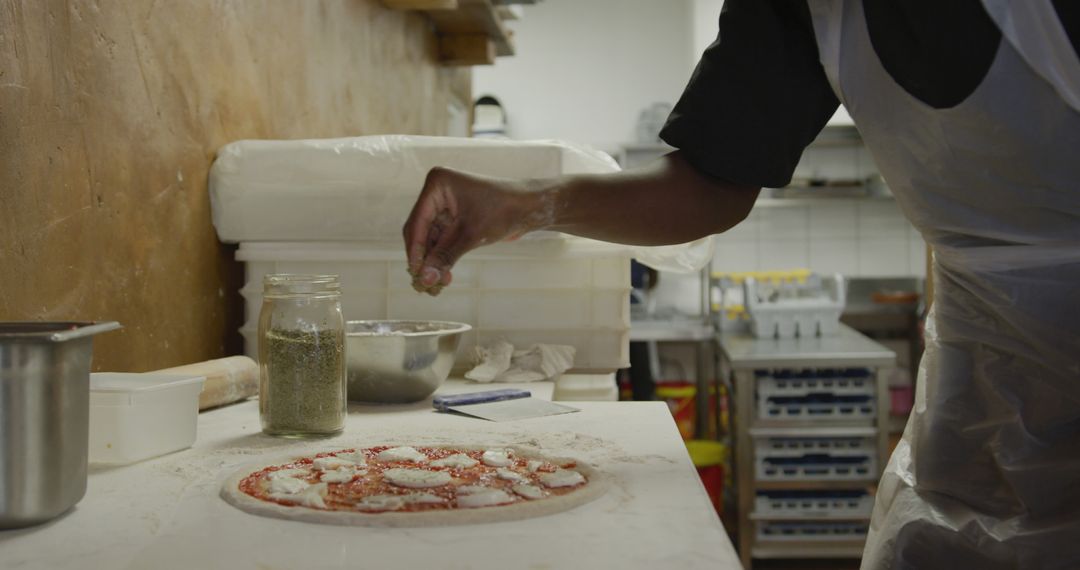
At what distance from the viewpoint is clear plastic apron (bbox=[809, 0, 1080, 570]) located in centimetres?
81

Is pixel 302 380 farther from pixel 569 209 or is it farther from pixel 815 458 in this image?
pixel 815 458

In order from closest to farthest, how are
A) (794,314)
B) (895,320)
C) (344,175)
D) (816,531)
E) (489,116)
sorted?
(344,175)
(816,531)
(794,314)
(895,320)
(489,116)

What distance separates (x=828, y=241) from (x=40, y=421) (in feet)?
17.3

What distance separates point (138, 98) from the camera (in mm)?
1332

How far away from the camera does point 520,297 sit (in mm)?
1714

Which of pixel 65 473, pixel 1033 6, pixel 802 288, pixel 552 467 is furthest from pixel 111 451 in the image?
pixel 802 288

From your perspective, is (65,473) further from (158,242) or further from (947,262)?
(947,262)

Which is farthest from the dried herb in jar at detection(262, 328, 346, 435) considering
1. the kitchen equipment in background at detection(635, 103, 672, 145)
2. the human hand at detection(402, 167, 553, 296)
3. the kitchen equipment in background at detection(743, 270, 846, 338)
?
the kitchen equipment in background at detection(635, 103, 672, 145)

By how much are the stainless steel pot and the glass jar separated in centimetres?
32

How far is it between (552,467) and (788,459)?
8.57 ft

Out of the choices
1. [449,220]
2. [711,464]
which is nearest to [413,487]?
[449,220]

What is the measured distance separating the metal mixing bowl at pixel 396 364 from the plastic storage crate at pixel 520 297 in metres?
0.33

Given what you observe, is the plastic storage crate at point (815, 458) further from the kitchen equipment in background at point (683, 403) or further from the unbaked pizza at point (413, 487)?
the unbaked pizza at point (413, 487)

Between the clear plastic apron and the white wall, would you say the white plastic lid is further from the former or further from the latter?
the white wall
